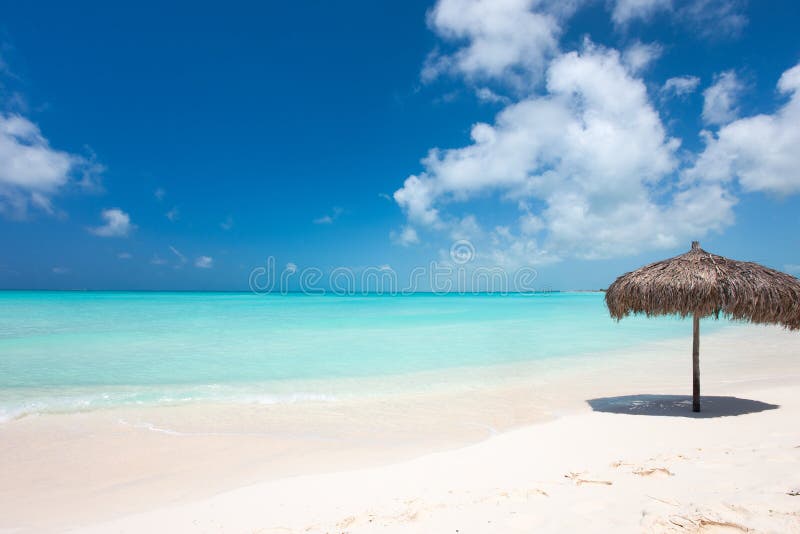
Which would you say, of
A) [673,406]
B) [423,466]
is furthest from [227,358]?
[673,406]

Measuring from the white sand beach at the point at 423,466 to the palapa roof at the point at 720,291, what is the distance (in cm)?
130

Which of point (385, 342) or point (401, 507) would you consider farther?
point (385, 342)

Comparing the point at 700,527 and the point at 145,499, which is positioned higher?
the point at 700,527

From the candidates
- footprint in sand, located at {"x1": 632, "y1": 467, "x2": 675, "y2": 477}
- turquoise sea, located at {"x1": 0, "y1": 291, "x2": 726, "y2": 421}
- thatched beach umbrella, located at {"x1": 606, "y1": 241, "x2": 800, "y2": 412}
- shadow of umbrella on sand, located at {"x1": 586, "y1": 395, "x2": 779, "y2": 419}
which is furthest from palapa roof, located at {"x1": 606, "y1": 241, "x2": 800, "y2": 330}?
turquoise sea, located at {"x1": 0, "y1": 291, "x2": 726, "y2": 421}

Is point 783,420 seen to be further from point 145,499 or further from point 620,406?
point 145,499

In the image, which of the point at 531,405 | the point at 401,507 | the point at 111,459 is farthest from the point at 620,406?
the point at 111,459

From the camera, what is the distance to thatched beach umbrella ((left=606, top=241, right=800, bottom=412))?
505cm

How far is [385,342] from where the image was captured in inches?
523

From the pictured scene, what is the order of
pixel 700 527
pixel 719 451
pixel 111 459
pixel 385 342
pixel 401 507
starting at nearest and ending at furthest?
1. pixel 700 527
2. pixel 401 507
3. pixel 719 451
4. pixel 111 459
5. pixel 385 342

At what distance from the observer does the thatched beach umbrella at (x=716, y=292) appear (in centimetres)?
505

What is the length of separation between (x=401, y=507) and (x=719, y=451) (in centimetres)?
307

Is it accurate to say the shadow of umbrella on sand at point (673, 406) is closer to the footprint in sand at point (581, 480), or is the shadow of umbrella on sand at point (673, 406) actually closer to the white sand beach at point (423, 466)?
the white sand beach at point (423, 466)

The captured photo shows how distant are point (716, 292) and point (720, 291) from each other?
56 mm

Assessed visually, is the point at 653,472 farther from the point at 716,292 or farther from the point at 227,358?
the point at 227,358
